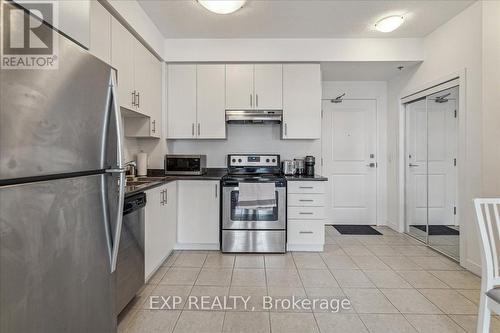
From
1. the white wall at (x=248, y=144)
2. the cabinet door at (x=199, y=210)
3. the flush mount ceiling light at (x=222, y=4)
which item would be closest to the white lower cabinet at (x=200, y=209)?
the cabinet door at (x=199, y=210)

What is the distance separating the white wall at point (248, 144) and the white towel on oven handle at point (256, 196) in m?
0.87

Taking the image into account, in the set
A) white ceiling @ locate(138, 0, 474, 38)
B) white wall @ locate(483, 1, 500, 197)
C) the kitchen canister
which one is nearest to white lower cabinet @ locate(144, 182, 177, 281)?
the kitchen canister

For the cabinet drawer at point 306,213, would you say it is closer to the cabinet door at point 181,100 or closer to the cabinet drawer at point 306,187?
the cabinet drawer at point 306,187

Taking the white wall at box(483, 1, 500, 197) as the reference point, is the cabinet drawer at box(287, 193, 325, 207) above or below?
below

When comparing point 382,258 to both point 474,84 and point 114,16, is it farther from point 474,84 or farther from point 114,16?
point 114,16

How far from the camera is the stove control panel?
3633mm

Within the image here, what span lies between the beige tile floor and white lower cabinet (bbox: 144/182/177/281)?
0.50ft

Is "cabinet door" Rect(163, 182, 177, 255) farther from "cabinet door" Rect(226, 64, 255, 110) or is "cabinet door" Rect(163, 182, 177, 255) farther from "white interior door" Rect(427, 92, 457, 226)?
"white interior door" Rect(427, 92, 457, 226)

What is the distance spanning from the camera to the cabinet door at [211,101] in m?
3.45

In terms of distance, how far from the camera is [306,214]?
3.16 meters

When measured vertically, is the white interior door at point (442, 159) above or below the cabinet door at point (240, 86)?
below

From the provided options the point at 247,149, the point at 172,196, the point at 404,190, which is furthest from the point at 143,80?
the point at 404,190

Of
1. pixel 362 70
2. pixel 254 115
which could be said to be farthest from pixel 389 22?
pixel 254 115

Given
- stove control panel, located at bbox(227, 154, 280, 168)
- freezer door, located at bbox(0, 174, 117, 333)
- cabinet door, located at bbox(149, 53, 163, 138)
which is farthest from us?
stove control panel, located at bbox(227, 154, 280, 168)
